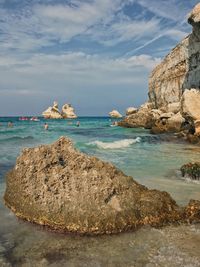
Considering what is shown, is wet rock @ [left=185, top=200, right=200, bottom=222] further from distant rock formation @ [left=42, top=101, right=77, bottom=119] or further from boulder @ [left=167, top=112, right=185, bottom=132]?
distant rock formation @ [left=42, top=101, right=77, bottom=119]

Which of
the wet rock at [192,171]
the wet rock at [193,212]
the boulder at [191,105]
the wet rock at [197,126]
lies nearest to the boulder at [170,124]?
the boulder at [191,105]

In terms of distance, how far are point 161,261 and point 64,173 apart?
11.5ft

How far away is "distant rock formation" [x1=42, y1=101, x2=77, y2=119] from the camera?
132 metres

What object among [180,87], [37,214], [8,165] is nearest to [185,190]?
[37,214]

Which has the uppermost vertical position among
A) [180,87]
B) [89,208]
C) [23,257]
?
[180,87]

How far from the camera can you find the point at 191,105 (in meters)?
30.2

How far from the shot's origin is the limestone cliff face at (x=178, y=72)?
1656 inches

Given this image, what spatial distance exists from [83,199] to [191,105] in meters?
24.5

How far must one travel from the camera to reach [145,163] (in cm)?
1792

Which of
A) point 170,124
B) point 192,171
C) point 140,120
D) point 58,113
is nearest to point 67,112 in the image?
point 58,113

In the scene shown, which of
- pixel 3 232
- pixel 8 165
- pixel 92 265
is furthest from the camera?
pixel 8 165

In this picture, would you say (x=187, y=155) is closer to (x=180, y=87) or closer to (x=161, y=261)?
(x=161, y=261)

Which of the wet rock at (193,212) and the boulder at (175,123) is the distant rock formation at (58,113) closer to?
the boulder at (175,123)

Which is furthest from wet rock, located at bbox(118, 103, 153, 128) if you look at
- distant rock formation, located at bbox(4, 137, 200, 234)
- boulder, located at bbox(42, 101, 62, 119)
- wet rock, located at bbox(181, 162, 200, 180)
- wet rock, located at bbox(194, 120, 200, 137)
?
boulder, located at bbox(42, 101, 62, 119)
